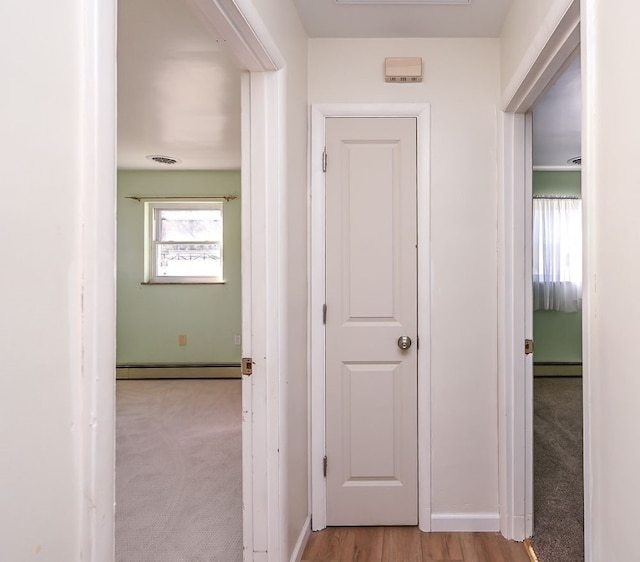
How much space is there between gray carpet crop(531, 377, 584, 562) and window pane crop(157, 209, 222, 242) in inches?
158

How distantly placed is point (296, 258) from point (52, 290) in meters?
1.33

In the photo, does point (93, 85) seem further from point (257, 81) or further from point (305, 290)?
point (305, 290)

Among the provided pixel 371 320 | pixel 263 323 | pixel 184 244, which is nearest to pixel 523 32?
pixel 371 320

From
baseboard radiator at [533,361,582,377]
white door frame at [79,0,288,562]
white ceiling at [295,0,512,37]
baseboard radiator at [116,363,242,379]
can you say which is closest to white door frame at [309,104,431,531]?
white ceiling at [295,0,512,37]

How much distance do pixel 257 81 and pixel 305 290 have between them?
95cm

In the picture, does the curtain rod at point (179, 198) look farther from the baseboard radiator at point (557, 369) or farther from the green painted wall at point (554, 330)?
the baseboard radiator at point (557, 369)

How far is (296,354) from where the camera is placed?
1.88 metres

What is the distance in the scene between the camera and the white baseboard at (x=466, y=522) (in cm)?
207

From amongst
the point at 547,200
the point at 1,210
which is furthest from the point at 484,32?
the point at 547,200

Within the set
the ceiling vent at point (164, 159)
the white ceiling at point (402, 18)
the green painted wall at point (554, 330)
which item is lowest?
the green painted wall at point (554, 330)

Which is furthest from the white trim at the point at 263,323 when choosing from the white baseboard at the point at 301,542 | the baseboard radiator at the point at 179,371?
the baseboard radiator at the point at 179,371

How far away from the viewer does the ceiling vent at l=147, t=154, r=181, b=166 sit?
449cm

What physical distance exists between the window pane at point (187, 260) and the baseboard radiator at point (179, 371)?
1105 millimetres

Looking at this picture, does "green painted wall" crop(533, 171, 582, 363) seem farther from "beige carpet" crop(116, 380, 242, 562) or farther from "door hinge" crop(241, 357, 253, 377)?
"door hinge" crop(241, 357, 253, 377)
